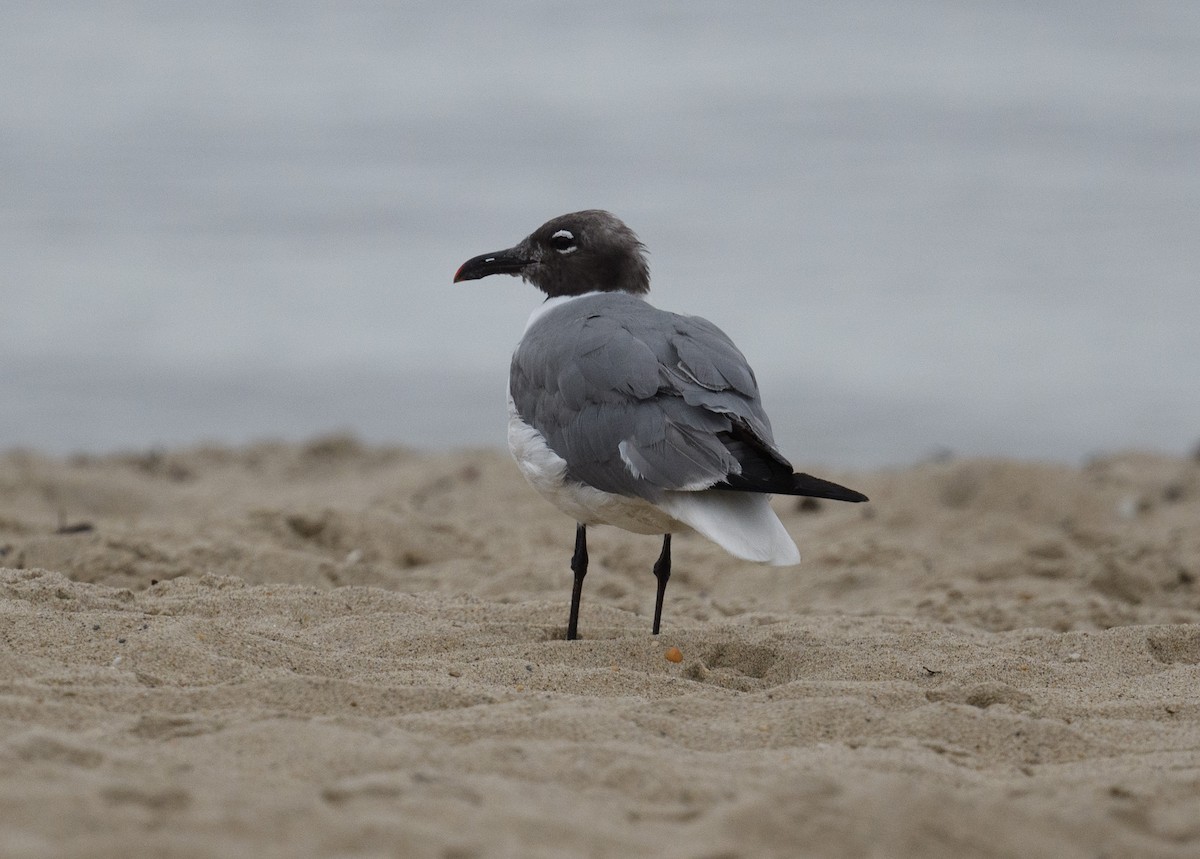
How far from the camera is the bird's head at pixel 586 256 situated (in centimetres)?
632

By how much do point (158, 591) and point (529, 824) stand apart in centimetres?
342

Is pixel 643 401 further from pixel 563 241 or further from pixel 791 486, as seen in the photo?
pixel 563 241

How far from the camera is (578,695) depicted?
4043 mm

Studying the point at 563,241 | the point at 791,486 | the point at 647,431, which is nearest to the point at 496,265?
the point at 563,241

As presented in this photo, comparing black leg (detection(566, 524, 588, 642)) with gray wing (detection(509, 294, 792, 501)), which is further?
black leg (detection(566, 524, 588, 642))

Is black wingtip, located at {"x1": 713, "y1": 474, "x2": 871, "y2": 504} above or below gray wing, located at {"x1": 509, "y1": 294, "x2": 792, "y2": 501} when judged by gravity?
below

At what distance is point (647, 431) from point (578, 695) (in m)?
1.10

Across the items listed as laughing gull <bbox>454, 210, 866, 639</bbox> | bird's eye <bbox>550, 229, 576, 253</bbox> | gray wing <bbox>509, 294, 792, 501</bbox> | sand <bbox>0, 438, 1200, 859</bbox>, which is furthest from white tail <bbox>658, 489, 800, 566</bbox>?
bird's eye <bbox>550, 229, 576, 253</bbox>

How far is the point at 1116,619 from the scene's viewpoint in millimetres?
6559

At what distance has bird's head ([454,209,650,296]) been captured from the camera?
20.7 ft

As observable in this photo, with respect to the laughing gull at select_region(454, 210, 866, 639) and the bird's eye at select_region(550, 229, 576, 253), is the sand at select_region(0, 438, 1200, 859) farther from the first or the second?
the bird's eye at select_region(550, 229, 576, 253)

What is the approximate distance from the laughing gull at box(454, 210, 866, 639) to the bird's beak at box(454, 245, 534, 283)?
0.64m

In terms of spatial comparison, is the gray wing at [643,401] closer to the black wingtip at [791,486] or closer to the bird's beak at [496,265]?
the black wingtip at [791,486]

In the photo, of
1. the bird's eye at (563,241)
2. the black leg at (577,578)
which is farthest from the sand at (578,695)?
the bird's eye at (563,241)
